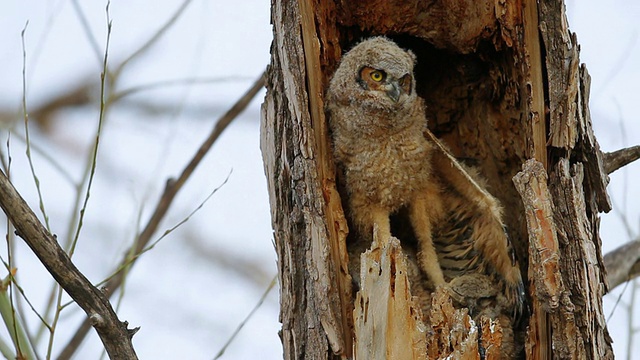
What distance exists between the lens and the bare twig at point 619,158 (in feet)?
10.9

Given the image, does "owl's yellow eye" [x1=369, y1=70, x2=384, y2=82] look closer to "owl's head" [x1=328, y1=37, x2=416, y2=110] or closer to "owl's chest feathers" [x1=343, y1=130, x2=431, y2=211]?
"owl's head" [x1=328, y1=37, x2=416, y2=110]

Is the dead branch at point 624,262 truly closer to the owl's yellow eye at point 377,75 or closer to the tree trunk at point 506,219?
the tree trunk at point 506,219

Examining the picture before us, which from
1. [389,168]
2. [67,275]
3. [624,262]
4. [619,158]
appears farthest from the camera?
[624,262]

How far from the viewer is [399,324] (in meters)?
2.85

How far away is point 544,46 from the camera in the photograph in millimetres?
3150

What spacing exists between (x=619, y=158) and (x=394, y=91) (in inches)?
40.5

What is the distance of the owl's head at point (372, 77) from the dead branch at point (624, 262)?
1.54 metres

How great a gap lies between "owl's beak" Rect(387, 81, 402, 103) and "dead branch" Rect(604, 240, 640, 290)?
1606 millimetres

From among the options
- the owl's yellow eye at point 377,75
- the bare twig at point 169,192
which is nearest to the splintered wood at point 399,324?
the owl's yellow eye at point 377,75

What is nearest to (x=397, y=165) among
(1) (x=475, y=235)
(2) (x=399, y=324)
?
(1) (x=475, y=235)

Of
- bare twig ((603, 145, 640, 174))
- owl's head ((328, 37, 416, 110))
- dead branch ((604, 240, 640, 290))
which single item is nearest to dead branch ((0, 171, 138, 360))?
owl's head ((328, 37, 416, 110))

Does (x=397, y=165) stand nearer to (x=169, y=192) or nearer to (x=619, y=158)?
(x=619, y=158)

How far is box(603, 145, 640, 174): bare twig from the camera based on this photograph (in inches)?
130

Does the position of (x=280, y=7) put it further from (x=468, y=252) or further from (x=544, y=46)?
(x=468, y=252)
